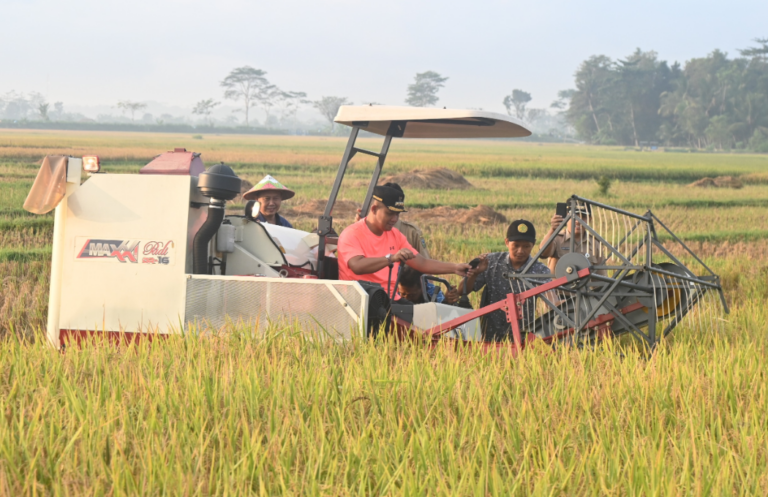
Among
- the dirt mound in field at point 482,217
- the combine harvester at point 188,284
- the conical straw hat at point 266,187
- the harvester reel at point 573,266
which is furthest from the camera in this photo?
the dirt mound in field at point 482,217

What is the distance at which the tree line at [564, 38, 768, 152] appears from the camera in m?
93.4

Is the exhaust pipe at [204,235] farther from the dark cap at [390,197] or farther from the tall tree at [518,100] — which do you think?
the tall tree at [518,100]

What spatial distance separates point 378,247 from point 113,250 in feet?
6.43

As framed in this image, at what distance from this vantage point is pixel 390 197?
593 centimetres

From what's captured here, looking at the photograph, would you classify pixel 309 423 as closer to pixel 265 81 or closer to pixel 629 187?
pixel 629 187

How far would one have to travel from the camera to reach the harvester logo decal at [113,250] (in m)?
5.55

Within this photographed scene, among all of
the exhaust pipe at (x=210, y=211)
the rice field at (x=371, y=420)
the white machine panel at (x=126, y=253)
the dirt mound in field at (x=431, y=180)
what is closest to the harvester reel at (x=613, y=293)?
the rice field at (x=371, y=420)

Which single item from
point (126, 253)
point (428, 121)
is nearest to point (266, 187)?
point (428, 121)

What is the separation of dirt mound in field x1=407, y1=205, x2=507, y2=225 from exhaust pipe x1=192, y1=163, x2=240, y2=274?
11857mm

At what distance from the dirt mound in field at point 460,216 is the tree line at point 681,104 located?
77.7m

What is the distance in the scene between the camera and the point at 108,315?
18.3ft

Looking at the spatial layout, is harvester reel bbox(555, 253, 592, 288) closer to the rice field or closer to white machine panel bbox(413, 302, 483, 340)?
the rice field

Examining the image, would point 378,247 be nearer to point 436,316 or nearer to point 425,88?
point 436,316

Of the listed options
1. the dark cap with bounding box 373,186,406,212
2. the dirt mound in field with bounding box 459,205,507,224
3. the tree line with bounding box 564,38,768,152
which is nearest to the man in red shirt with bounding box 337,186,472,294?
the dark cap with bounding box 373,186,406,212
